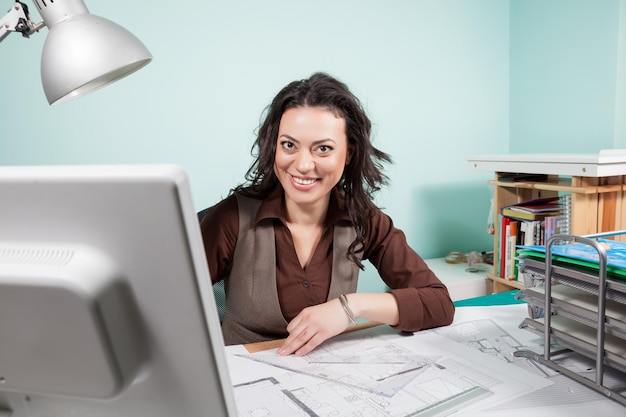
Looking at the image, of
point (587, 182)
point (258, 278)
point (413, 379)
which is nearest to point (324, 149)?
point (258, 278)

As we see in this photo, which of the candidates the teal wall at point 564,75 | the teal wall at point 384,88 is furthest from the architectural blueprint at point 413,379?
the teal wall at point 564,75

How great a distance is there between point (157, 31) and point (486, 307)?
1.62 meters

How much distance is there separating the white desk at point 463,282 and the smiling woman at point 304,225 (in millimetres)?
1049

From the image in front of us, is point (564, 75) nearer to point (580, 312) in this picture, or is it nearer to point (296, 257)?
point (296, 257)

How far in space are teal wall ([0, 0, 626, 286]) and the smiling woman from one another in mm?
898

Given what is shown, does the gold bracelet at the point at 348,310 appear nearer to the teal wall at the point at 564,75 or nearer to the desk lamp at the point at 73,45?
the desk lamp at the point at 73,45

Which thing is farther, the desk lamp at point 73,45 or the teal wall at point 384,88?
the teal wall at point 384,88

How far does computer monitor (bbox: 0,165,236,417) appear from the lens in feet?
1.33

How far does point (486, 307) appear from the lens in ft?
4.15

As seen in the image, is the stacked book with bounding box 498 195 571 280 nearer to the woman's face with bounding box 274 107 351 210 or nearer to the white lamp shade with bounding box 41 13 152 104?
the woman's face with bounding box 274 107 351 210

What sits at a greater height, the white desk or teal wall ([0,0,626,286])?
teal wall ([0,0,626,286])

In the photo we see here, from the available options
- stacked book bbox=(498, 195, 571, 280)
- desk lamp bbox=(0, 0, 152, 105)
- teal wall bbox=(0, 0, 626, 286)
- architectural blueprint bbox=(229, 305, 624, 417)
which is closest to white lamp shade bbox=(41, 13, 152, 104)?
desk lamp bbox=(0, 0, 152, 105)

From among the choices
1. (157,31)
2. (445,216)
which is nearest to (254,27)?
(157,31)

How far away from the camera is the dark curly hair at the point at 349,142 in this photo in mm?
1287
